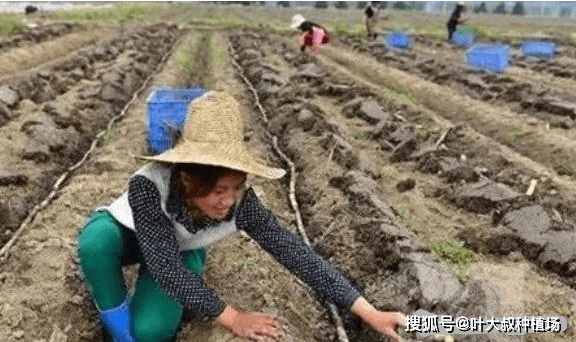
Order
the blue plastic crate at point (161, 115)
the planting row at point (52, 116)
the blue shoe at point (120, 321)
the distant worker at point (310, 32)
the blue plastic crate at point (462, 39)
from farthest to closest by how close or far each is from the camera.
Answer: the blue plastic crate at point (462, 39) < the distant worker at point (310, 32) < the blue plastic crate at point (161, 115) < the planting row at point (52, 116) < the blue shoe at point (120, 321)

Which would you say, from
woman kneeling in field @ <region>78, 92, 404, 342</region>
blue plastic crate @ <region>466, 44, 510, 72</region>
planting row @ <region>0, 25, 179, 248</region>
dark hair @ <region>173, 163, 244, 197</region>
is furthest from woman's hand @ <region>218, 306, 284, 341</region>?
blue plastic crate @ <region>466, 44, 510, 72</region>

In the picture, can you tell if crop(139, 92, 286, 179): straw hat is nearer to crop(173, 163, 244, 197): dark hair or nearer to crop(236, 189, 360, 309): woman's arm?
crop(173, 163, 244, 197): dark hair

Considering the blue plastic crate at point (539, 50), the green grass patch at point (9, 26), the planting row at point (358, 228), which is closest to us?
the planting row at point (358, 228)

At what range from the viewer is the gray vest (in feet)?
9.10

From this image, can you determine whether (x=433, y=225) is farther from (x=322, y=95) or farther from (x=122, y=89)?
(x=122, y=89)

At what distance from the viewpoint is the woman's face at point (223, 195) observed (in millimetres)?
2645

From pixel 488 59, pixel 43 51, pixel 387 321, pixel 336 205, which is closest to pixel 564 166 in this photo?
pixel 336 205

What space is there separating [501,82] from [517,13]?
47.9 metres

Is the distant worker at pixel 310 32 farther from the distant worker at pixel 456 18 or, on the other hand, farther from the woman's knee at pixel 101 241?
the woman's knee at pixel 101 241

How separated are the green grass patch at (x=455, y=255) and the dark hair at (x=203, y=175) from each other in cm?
216

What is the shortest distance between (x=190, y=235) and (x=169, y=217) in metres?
0.22

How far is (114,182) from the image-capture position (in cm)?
582

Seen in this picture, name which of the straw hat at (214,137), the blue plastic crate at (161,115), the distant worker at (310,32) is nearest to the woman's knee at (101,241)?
the straw hat at (214,137)

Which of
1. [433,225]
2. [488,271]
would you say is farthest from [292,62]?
[488,271]
